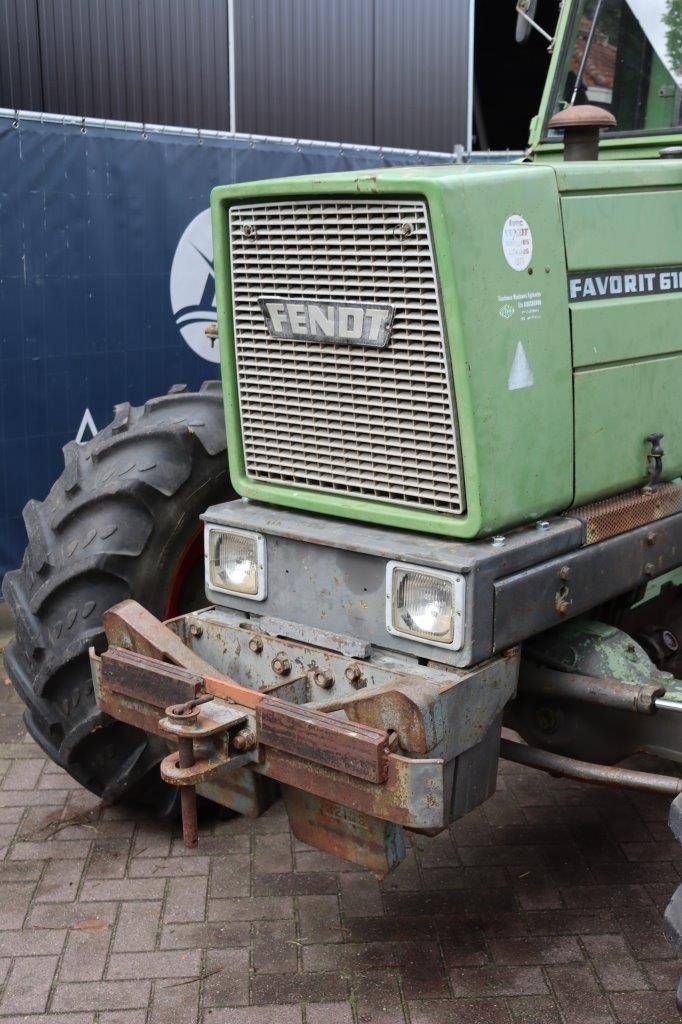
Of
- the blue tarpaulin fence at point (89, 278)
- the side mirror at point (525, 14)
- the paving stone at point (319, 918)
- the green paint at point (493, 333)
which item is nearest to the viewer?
the green paint at point (493, 333)

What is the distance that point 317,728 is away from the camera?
2795mm

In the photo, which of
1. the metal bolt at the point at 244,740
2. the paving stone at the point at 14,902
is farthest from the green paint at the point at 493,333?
the paving stone at the point at 14,902

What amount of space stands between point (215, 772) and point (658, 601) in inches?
74.0

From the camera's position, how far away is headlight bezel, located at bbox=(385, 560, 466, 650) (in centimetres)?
284

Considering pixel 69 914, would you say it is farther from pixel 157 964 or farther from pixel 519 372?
pixel 519 372

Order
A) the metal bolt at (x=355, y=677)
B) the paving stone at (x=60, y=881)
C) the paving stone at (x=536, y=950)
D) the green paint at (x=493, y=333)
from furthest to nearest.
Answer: the paving stone at (x=60, y=881) < the paving stone at (x=536, y=950) < the metal bolt at (x=355, y=677) < the green paint at (x=493, y=333)

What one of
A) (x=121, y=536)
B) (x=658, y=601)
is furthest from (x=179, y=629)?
(x=658, y=601)

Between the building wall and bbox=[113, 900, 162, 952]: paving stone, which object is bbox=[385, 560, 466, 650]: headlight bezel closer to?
bbox=[113, 900, 162, 952]: paving stone

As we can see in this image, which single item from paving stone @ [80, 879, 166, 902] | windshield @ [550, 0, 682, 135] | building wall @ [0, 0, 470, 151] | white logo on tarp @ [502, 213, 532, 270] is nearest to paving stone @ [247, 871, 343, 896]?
paving stone @ [80, 879, 166, 902]

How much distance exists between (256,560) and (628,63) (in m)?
2.40

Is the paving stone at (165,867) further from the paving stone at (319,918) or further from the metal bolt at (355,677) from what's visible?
the metal bolt at (355,677)

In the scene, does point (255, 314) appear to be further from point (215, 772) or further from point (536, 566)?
point (215, 772)

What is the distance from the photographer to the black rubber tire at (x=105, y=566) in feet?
12.4

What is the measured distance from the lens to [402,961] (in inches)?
132
